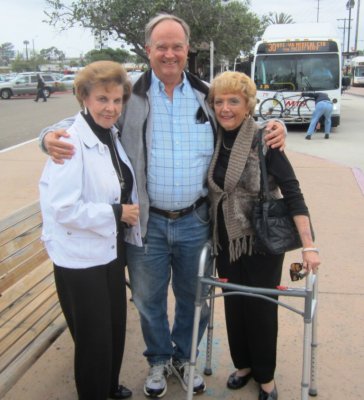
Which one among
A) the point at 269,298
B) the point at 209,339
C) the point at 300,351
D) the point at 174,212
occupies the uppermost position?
the point at 174,212

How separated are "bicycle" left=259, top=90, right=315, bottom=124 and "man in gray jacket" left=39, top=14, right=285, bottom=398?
12.0m

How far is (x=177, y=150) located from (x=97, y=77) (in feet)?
1.77

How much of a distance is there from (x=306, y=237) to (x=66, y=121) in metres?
1.30

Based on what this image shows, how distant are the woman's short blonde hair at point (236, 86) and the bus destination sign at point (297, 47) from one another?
12.8m

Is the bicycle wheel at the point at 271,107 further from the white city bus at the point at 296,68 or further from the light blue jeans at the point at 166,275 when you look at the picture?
the light blue jeans at the point at 166,275

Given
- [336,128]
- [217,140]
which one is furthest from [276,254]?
[336,128]

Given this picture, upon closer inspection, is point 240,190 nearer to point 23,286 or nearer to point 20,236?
point 20,236

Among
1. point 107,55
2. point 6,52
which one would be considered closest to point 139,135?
point 107,55

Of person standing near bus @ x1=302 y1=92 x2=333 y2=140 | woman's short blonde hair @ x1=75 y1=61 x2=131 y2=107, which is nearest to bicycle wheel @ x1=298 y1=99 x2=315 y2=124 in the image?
person standing near bus @ x1=302 y1=92 x2=333 y2=140

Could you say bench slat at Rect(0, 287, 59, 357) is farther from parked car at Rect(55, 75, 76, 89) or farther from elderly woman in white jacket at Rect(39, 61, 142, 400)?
parked car at Rect(55, 75, 76, 89)

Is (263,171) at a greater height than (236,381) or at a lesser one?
greater

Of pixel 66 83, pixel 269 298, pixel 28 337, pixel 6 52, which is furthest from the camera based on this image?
pixel 6 52

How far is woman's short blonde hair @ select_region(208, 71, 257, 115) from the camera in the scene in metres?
2.41

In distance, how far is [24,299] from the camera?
3.01m
